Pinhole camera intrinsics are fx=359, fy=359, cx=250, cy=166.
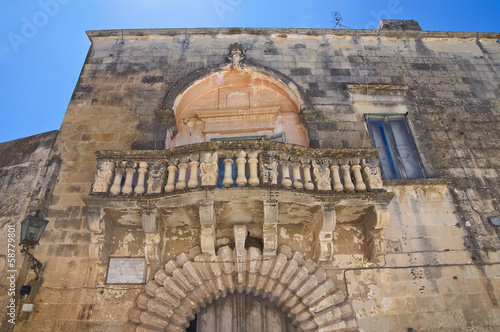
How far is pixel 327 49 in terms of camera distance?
9.27 m

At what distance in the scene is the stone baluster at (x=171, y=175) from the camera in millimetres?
5848

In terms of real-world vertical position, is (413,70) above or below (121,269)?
above

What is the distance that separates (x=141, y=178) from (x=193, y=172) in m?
0.94

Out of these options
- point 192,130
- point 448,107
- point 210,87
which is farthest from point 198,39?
point 448,107

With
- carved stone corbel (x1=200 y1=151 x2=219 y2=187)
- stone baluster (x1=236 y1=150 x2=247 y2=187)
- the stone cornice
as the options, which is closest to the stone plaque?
carved stone corbel (x1=200 y1=151 x2=219 y2=187)

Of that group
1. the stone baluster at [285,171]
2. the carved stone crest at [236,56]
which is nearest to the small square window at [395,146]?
the stone baluster at [285,171]

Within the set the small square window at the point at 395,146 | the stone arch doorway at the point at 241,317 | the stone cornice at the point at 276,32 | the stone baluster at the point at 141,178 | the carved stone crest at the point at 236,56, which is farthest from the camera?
the stone cornice at the point at 276,32

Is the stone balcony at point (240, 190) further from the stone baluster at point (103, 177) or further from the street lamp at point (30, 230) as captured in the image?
the street lamp at point (30, 230)

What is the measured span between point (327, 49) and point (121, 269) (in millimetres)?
7088

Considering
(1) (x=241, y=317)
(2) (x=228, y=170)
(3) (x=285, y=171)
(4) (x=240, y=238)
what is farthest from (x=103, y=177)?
(1) (x=241, y=317)

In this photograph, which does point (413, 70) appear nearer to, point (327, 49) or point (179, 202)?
point (327, 49)

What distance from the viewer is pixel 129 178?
612 cm

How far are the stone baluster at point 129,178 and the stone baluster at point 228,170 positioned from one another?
5.33 ft

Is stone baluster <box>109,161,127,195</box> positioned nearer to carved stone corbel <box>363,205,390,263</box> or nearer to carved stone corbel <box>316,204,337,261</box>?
carved stone corbel <box>316,204,337,261</box>
